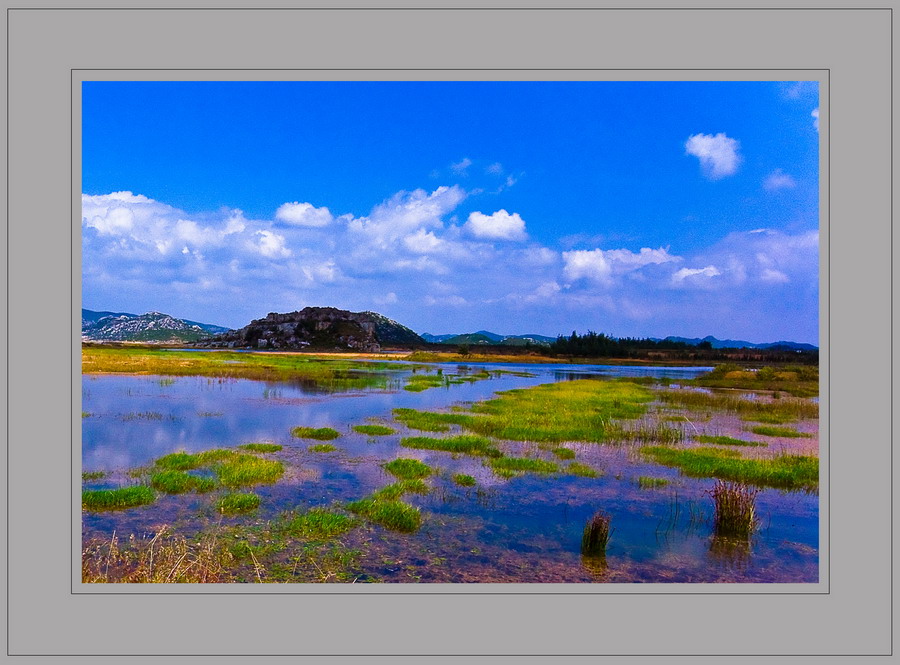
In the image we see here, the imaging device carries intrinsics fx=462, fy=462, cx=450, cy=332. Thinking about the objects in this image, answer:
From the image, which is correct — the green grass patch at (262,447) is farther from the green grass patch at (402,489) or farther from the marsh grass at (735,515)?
the marsh grass at (735,515)

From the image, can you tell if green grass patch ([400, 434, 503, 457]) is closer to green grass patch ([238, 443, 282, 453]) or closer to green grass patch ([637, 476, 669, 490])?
green grass patch ([238, 443, 282, 453])

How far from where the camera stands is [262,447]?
15.4 m

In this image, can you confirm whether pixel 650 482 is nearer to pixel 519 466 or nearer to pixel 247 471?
pixel 519 466

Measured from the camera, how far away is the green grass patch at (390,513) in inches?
371

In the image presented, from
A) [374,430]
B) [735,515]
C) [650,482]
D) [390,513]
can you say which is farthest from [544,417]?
[390,513]

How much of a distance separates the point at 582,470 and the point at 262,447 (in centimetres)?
1035

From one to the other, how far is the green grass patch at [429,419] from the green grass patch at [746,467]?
26.6 ft

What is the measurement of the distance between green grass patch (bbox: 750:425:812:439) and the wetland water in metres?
0.48

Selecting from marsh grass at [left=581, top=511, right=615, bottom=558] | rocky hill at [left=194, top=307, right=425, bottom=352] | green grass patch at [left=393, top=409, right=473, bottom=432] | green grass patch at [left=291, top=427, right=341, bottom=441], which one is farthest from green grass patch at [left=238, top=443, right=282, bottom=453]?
rocky hill at [left=194, top=307, right=425, bottom=352]
